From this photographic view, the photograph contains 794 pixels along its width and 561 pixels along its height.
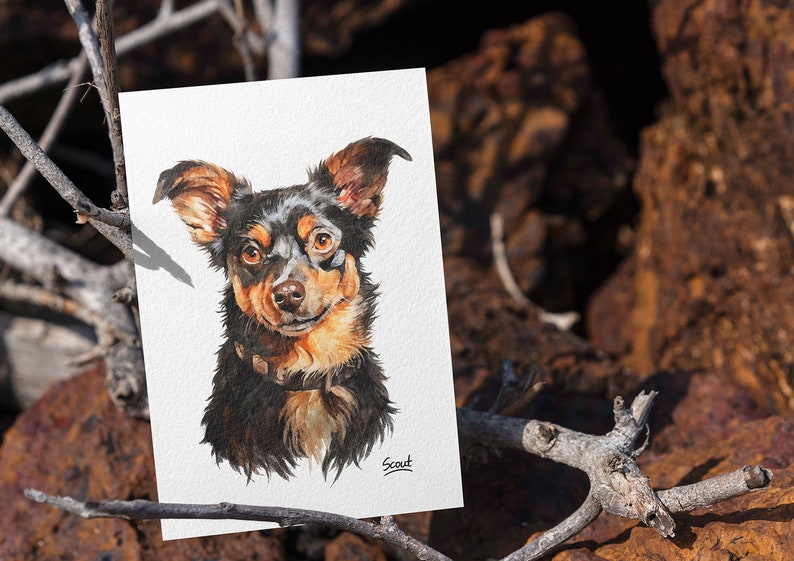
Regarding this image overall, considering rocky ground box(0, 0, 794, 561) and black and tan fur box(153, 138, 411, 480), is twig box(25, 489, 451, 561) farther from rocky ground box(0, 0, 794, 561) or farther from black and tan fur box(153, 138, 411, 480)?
rocky ground box(0, 0, 794, 561)

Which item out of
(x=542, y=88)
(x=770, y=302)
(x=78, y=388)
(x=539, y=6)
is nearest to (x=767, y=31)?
(x=770, y=302)

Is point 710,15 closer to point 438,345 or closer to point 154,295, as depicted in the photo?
point 438,345

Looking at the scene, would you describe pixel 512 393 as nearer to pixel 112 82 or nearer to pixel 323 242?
pixel 323 242

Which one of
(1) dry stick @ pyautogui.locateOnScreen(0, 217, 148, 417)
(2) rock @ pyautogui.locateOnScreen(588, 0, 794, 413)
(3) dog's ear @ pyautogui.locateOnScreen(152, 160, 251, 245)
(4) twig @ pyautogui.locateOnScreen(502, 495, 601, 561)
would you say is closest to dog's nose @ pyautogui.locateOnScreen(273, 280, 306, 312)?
(3) dog's ear @ pyautogui.locateOnScreen(152, 160, 251, 245)

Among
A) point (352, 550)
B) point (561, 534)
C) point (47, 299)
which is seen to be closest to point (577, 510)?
point (561, 534)

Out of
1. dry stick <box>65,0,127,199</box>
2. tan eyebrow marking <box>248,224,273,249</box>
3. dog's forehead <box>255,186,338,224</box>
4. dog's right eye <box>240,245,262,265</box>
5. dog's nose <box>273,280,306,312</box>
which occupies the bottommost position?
dog's nose <box>273,280,306,312</box>

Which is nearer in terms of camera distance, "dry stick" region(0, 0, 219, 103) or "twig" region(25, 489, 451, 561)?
"twig" region(25, 489, 451, 561)

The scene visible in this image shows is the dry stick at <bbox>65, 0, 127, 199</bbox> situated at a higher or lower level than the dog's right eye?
higher
